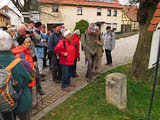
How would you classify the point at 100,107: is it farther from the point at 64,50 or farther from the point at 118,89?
the point at 64,50

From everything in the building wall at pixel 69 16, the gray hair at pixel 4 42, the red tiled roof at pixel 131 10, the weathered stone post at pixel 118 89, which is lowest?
the weathered stone post at pixel 118 89

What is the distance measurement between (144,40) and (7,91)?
4688 mm

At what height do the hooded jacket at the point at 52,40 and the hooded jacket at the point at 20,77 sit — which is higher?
the hooded jacket at the point at 52,40

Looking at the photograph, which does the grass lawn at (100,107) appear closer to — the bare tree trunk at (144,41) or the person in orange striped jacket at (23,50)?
the bare tree trunk at (144,41)

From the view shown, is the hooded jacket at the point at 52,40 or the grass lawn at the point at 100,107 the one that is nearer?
the grass lawn at the point at 100,107

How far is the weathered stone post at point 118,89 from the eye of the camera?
349 cm

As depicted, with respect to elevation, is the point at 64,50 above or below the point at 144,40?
below

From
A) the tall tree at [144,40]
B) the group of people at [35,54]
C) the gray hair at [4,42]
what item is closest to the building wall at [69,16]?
the group of people at [35,54]

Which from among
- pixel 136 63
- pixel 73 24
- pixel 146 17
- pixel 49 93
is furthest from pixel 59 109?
pixel 73 24

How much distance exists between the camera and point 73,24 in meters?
27.5

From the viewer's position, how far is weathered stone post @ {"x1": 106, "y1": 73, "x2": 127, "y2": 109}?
3488 mm

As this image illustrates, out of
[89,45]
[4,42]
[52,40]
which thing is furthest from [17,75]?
[89,45]

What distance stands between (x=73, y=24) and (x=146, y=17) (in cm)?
2333

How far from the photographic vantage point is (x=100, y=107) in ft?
12.2
